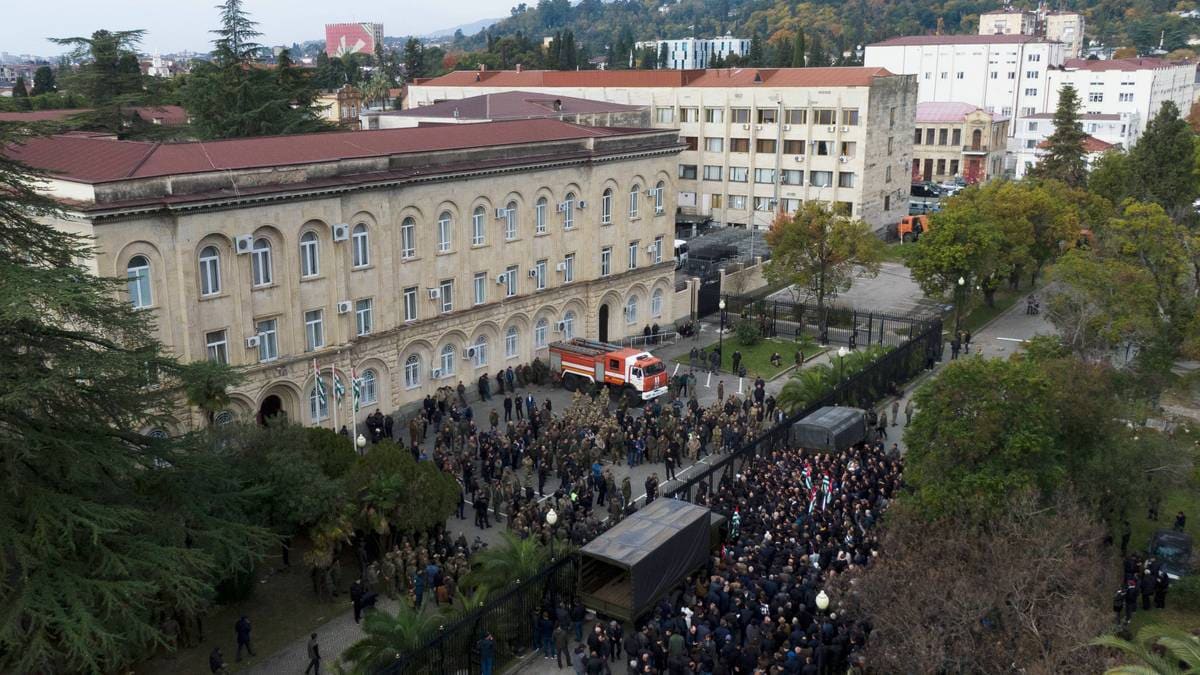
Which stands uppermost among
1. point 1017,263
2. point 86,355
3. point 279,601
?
point 86,355

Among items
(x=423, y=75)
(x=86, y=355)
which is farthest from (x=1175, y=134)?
(x=423, y=75)

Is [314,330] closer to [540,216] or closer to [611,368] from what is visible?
[611,368]

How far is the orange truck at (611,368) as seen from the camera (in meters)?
39.9

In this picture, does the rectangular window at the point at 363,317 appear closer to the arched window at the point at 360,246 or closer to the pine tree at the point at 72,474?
the arched window at the point at 360,246

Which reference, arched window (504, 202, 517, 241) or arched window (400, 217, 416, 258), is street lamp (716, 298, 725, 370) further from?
arched window (400, 217, 416, 258)

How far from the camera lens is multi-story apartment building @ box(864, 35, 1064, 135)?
11088 cm

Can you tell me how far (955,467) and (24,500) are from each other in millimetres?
19073

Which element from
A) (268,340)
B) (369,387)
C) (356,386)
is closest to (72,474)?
(268,340)

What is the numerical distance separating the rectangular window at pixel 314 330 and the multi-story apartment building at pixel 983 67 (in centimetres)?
8935

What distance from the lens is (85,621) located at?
17.0 meters

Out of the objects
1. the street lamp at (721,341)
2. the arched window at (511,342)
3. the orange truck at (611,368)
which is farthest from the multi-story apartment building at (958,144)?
the arched window at (511,342)

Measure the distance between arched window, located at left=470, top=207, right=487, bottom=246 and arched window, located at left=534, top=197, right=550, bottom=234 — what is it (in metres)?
2.88

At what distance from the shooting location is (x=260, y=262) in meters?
33.8

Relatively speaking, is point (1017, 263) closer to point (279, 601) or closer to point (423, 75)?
point (279, 601)
